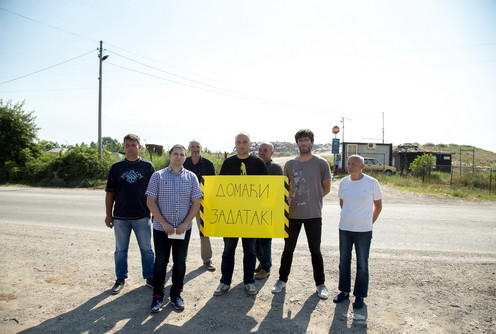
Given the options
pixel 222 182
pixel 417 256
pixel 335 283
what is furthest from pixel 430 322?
pixel 222 182

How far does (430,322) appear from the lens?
354 centimetres

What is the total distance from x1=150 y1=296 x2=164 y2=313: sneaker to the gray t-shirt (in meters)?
1.91

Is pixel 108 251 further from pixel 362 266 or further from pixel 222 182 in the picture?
pixel 362 266

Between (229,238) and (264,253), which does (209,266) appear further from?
(229,238)

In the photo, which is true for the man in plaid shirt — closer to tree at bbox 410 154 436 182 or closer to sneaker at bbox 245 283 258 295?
sneaker at bbox 245 283 258 295

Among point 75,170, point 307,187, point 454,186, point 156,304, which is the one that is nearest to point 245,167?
point 307,187

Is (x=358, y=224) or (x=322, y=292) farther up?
(x=358, y=224)

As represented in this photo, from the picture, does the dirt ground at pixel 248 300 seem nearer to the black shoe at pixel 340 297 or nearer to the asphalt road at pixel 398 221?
the black shoe at pixel 340 297

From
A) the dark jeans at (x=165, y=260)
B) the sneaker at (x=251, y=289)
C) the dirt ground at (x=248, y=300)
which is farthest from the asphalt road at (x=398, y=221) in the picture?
the dark jeans at (x=165, y=260)

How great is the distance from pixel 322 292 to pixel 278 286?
0.58 m

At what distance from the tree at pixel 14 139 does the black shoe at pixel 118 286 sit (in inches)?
833

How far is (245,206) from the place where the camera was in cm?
434

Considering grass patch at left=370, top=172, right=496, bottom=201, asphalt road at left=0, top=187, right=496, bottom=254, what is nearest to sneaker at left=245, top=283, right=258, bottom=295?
asphalt road at left=0, top=187, right=496, bottom=254

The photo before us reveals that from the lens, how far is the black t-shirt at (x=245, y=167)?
431cm
